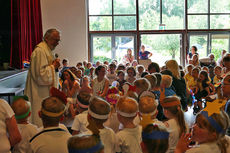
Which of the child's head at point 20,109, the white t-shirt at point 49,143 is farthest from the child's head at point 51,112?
the child's head at point 20,109

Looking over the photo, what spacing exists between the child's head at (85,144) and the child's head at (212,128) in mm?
860

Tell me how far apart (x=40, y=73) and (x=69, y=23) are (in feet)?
30.6

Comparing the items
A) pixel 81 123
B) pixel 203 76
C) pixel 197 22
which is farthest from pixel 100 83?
pixel 197 22

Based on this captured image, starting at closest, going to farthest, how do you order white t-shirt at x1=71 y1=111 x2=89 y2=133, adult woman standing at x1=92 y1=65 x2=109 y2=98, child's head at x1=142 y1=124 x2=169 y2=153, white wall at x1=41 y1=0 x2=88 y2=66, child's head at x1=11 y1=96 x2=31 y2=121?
child's head at x1=142 y1=124 x2=169 y2=153, child's head at x1=11 y1=96 x2=31 y2=121, white t-shirt at x1=71 y1=111 x2=89 y2=133, adult woman standing at x1=92 y1=65 x2=109 y2=98, white wall at x1=41 y1=0 x2=88 y2=66

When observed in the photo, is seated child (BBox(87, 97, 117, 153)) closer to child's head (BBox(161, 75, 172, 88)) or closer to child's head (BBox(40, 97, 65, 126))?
child's head (BBox(40, 97, 65, 126))

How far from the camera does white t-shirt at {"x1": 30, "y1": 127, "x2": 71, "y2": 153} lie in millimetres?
2092

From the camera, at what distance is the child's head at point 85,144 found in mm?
1432

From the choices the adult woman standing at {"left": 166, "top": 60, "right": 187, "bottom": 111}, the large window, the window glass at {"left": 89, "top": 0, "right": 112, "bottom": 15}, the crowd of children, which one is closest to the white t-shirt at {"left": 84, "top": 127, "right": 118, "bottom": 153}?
the crowd of children

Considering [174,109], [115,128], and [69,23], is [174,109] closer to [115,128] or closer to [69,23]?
[115,128]

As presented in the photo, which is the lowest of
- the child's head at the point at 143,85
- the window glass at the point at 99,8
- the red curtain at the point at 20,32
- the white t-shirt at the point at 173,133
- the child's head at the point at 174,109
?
the white t-shirt at the point at 173,133

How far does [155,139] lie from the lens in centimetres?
163

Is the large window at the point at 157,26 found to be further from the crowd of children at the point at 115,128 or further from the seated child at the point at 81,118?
the seated child at the point at 81,118

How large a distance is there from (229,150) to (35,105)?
2629mm

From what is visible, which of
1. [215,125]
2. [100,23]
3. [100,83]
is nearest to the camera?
[215,125]
